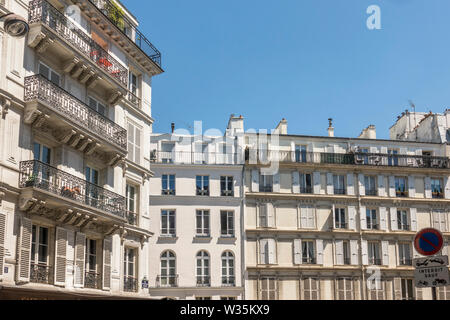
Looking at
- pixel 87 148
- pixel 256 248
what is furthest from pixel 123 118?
pixel 256 248

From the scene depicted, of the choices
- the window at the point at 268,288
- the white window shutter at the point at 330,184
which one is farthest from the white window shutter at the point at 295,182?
the window at the point at 268,288

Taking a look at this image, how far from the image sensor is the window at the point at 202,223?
146ft

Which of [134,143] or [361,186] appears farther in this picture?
[361,186]

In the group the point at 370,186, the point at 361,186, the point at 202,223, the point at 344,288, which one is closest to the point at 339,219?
the point at 361,186

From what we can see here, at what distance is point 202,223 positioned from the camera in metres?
44.8

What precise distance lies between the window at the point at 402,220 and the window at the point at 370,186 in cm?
256

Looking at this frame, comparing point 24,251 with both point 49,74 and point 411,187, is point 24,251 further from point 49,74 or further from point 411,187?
point 411,187

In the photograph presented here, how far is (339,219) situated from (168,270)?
1432cm

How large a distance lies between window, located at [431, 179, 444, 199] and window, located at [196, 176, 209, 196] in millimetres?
19495

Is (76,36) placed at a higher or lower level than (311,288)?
higher

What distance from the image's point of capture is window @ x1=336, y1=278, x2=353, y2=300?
46.7 metres

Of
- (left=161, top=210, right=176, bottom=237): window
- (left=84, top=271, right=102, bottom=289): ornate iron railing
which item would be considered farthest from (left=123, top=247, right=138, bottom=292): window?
(left=161, top=210, right=176, bottom=237): window

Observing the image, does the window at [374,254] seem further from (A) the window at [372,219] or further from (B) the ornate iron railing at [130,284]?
(B) the ornate iron railing at [130,284]

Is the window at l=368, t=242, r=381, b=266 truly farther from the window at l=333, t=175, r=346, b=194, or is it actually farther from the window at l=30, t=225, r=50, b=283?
the window at l=30, t=225, r=50, b=283
